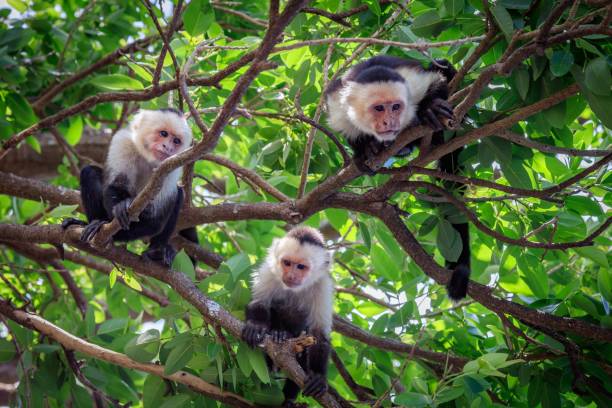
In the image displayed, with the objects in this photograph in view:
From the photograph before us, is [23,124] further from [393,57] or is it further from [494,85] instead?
[494,85]

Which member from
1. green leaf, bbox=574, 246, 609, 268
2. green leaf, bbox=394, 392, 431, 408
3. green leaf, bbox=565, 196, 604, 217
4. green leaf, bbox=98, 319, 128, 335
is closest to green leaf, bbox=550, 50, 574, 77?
green leaf, bbox=565, 196, 604, 217

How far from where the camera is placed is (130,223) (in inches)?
138

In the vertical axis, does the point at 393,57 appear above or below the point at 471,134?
above

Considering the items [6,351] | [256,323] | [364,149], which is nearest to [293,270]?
[256,323]

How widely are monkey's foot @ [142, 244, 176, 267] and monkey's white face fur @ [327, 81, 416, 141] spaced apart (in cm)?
113

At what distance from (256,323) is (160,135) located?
1181 millimetres

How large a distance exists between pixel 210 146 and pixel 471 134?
1.07 m

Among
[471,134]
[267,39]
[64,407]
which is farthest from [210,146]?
[64,407]

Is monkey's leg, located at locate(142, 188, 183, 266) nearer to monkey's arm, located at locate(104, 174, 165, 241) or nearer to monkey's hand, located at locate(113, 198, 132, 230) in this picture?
monkey's arm, located at locate(104, 174, 165, 241)

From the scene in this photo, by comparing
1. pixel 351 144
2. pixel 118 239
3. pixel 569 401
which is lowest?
pixel 569 401

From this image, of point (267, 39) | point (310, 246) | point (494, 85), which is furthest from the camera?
point (310, 246)

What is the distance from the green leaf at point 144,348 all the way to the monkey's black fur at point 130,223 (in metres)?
0.51

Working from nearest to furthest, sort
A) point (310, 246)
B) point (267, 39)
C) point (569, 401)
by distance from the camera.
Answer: point (267, 39) → point (569, 401) → point (310, 246)

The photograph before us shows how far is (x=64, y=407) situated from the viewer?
11.3 feet
